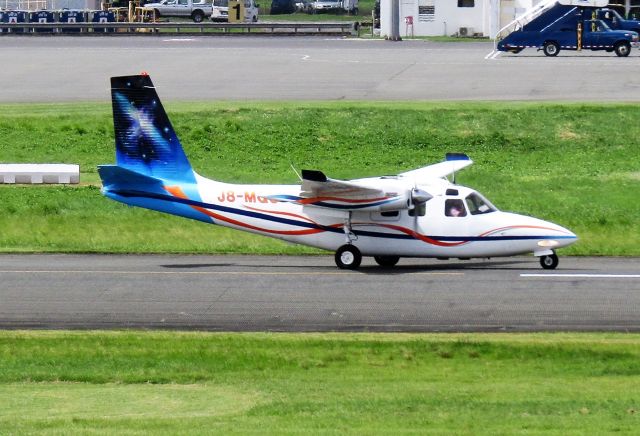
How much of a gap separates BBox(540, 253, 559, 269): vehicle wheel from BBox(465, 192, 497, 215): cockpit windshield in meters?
1.48

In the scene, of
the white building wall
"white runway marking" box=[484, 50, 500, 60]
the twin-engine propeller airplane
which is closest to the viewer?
the twin-engine propeller airplane

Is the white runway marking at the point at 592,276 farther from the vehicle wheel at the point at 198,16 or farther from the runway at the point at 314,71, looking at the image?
the vehicle wheel at the point at 198,16

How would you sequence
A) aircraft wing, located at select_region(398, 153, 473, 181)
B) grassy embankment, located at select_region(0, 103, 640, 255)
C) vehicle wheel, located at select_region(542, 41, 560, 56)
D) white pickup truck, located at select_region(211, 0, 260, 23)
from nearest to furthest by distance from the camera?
aircraft wing, located at select_region(398, 153, 473, 181) < grassy embankment, located at select_region(0, 103, 640, 255) < vehicle wheel, located at select_region(542, 41, 560, 56) < white pickup truck, located at select_region(211, 0, 260, 23)

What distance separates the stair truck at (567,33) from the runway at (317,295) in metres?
37.0

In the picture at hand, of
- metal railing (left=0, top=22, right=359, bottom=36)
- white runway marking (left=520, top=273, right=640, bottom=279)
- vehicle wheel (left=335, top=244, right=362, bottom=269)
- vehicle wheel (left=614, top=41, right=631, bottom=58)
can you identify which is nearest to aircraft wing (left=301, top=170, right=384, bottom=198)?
vehicle wheel (left=335, top=244, right=362, bottom=269)

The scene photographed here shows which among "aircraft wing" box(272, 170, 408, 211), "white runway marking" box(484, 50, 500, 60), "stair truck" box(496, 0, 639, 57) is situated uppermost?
"stair truck" box(496, 0, 639, 57)

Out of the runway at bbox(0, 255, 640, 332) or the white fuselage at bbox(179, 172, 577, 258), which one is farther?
the white fuselage at bbox(179, 172, 577, 258)

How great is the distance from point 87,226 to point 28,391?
16.4 metres

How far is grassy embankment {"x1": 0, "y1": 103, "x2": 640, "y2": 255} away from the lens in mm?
33875

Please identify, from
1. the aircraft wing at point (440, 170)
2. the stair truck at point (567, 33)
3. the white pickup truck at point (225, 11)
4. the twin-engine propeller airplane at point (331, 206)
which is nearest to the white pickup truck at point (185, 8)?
the white pickup truck at point (225, 11)

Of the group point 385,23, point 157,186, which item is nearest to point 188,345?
point 157,186

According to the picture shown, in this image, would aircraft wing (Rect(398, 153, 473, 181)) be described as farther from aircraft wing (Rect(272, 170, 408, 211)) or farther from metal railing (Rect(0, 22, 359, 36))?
metal railing (Rect(0, 22, 359, 36))

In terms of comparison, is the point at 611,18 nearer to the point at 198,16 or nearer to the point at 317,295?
the point at 198,16

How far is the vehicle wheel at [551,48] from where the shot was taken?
64000 mm
